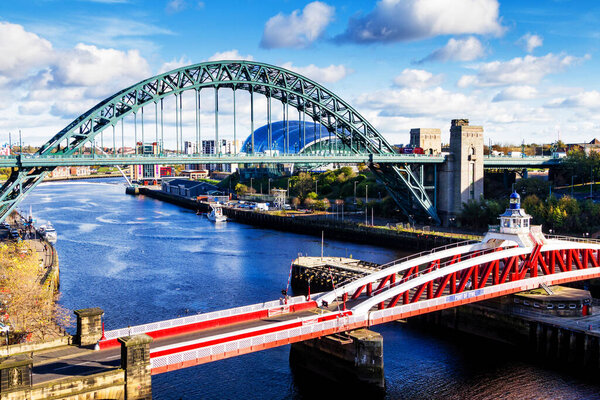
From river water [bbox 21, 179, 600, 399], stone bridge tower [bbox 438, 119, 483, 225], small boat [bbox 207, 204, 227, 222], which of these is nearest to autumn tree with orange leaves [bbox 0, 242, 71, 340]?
river water [bbox 21, 179, 600, 399]

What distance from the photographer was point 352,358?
A: 28.5 m

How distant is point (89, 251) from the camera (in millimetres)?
65812

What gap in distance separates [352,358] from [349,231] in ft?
162

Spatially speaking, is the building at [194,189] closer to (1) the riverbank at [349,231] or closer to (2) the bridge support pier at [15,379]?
(1) the riverbank at [349,231]

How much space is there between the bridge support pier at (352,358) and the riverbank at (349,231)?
3668 centimetres

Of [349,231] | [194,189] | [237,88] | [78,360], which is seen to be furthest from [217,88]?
[194,189]

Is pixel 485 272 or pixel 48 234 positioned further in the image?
pixel 48 234

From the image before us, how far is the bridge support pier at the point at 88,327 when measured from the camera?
24875 mm

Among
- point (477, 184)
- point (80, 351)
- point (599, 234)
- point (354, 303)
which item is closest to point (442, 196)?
point (477, 184)

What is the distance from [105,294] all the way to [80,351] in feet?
73.1

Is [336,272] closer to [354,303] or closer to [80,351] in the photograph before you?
[354,303]

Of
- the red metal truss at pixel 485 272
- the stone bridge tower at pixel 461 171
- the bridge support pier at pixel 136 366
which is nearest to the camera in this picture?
the bridge support pier at pixel 136 366

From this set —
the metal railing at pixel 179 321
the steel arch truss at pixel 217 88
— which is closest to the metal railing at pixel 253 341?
the metal railing at pixel 179 321

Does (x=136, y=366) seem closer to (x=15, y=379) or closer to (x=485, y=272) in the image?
(x=15, y=379)
